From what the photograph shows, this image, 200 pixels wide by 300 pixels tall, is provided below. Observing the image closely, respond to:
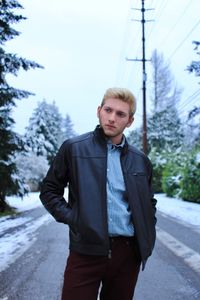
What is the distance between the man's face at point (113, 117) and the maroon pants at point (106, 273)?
64 centimetres

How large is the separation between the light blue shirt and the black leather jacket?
3 cm

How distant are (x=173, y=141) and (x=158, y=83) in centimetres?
704

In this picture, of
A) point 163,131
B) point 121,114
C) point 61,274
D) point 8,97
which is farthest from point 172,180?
point 121,114

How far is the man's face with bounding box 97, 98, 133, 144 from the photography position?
299 cm

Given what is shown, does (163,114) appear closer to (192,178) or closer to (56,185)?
(192,178)

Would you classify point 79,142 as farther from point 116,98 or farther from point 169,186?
point 169,186

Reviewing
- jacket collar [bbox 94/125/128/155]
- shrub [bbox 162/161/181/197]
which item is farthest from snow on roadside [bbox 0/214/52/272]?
shrub [bbox 162/161/181/197]

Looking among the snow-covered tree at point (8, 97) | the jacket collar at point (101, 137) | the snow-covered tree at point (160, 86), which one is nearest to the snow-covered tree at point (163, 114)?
the snow-covered tree at point (160, 86)

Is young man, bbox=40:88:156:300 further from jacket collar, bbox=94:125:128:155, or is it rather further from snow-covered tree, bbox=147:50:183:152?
snow-covered tree, bbox=147:50:183:152

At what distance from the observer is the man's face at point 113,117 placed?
2.99 m

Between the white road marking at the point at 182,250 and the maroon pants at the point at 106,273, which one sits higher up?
the maroon pants at the point at 106,273

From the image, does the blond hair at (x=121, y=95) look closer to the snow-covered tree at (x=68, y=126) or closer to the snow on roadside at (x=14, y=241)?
the snow on roadside at (x=14, y=241)

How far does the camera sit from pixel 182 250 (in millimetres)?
9227

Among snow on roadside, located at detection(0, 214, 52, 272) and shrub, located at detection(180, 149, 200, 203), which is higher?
shrub, located at detection(180, 149, 200, 203)
